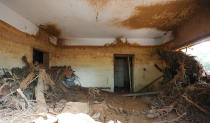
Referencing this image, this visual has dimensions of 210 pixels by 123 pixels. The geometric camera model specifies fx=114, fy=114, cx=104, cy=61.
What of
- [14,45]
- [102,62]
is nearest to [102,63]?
[102,62]

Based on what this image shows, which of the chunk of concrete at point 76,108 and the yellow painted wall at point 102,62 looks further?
the yellow painted wall at point 102,62

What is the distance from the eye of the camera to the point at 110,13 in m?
3.01

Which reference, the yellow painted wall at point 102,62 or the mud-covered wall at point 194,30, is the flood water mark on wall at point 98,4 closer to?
the mud-covered wall at point 194,30

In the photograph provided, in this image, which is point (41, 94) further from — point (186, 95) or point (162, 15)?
point (162, 15)

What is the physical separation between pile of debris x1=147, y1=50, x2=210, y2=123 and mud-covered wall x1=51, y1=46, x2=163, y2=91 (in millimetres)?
1564

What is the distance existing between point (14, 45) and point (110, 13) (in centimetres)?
256

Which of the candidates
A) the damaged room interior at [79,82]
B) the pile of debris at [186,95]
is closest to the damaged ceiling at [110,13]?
the damaged room interior at [79,82]

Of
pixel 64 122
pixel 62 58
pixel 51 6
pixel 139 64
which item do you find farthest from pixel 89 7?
pixel 139 64

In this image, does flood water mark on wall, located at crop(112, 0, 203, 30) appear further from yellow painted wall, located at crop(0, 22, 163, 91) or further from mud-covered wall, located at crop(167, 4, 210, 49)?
yellow painted wall, located at crop(0, 22, 163, 91)

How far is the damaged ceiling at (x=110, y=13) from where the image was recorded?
8.41 ft

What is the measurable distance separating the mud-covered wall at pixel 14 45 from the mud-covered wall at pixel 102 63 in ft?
5.38

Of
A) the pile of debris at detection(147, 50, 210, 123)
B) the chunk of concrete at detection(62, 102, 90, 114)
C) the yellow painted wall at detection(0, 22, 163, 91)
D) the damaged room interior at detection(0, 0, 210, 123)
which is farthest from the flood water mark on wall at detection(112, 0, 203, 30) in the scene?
the chunk of concrete at detection(62, 102, 90, 114)

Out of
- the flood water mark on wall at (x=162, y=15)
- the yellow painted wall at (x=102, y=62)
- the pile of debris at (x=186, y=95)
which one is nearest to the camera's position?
the pile of debris at (x=186, y=95)

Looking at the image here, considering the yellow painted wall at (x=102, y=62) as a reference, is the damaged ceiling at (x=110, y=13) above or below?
above
